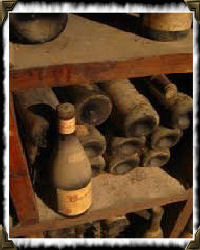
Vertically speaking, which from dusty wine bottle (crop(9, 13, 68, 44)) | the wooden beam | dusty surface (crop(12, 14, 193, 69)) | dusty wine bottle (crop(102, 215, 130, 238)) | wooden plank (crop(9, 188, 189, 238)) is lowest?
dusty wine bottle (crop(102, 215, 130, 238))

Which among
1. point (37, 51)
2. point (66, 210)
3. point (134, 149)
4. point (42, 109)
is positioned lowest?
point (66, 210)

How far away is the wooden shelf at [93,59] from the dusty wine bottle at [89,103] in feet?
0.47

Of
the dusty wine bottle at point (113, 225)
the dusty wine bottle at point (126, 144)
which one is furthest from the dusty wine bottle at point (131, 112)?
the dusty wine bottle at point (113, 225)

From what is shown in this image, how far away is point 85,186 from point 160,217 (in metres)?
0.39

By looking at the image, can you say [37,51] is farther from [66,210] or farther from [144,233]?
[144,233]

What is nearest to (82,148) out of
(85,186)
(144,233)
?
(85,186)

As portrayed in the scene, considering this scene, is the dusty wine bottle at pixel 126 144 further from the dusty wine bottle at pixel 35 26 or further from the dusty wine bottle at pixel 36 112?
the dusty wine bottle at pixel 35 26

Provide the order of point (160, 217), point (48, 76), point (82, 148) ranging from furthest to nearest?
point (160, 217) < point (82, 148) < point (48, 76)

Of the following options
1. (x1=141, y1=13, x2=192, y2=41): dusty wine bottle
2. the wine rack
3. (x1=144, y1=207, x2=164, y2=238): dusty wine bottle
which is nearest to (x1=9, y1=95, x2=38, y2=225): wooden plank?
the wine rack

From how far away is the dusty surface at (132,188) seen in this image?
0.99m

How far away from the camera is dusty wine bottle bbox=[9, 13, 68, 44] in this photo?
0.66m

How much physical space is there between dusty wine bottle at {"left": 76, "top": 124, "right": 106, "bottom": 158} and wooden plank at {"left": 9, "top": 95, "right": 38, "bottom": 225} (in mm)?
190

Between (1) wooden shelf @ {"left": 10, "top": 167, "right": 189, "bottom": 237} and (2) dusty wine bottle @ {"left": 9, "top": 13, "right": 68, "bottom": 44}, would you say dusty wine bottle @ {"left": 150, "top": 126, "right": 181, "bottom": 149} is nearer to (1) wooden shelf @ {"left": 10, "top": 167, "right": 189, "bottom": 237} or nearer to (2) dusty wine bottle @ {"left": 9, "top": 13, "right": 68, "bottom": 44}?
(1) wooden shelf @ {"left": 10, "top": 167, "right": 189, "bottom": 237}

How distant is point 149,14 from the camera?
0.72m
